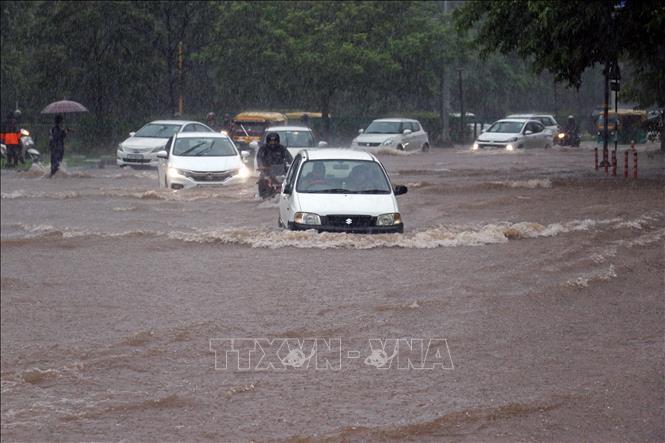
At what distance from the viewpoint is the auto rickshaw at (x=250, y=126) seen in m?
40.3

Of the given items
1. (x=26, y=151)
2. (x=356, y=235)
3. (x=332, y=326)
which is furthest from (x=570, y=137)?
(x=332, y=326)

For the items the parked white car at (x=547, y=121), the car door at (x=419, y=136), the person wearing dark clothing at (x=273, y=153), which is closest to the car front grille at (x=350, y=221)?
the person wearing dark clothing at (x=273, y=153)

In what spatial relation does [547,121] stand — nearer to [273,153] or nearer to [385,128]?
[385,128]

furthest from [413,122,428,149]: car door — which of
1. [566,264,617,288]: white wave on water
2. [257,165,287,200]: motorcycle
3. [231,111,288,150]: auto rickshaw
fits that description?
[566,264,617,288]: white wave on water

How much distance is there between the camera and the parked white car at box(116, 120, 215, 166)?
33.3m

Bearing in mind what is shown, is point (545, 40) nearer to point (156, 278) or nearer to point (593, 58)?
point (593, 58)

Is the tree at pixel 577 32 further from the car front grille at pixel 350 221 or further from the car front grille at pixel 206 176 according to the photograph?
the car front grille at pixel 350 221

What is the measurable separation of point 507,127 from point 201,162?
21417 mm

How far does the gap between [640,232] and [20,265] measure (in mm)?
10120

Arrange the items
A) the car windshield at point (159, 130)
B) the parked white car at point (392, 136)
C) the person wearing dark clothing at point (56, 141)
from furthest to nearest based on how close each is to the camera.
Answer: the parked white car at point (392, 136), the car windshield at point (159, 130), the person wearing dark clothing at point (56, 141)

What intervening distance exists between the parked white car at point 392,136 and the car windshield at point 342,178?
24.2m

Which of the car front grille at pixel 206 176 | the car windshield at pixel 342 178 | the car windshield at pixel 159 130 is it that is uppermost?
the car windshield at pixel 159 130

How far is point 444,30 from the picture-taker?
188 ft

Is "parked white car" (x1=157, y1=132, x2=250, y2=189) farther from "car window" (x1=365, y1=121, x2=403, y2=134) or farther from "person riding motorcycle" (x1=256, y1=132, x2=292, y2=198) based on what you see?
"car window" (x1=365, y1=121, x2=403, y2=134)
